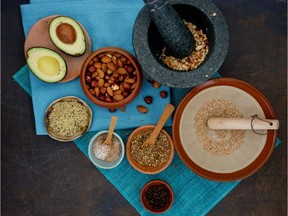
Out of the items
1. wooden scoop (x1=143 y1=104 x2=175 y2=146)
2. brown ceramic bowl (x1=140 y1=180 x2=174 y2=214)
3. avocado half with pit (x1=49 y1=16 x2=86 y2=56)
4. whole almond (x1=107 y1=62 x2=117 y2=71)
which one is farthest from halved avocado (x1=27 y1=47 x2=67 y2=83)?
brown ceramic bowl (x1=140 y1=180 x2=174 y2=214)

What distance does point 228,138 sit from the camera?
4.77 ft

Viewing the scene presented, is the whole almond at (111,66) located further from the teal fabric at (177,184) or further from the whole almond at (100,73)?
the teal fabric at (177,184)

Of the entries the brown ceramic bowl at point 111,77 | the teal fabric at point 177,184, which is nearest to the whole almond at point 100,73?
the brown ceramic bowl at point 111,77

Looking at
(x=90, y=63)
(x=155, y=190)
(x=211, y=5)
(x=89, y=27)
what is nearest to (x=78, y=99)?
(x=90, y=63)

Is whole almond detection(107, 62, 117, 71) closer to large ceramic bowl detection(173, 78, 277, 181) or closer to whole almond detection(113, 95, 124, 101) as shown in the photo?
whole almond detection(113, 95, 124, 101)

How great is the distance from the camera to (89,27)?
154 centimetres

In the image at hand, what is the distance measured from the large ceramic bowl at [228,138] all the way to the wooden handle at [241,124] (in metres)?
0.09

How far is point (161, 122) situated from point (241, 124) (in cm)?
28

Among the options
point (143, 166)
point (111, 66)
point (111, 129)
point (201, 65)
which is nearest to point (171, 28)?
point (201, 65)

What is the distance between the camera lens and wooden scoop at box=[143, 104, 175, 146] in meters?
1.40

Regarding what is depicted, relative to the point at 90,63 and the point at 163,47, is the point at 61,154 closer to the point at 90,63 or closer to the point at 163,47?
the point at 90,63

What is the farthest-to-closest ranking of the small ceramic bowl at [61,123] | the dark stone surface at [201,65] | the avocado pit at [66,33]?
1. the small ceramic bowl at [61,123]
2. the avocado pit at [66,33]
3. the dark stone surface at [201,65]

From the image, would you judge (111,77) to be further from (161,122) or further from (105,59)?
(161,122)

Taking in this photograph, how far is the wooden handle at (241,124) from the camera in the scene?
1.28m
